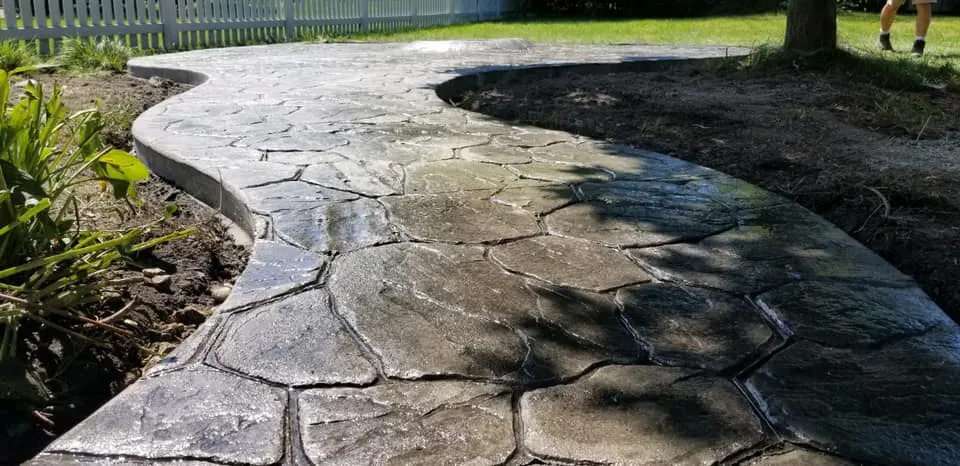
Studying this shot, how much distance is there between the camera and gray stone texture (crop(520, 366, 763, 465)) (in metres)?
1.52

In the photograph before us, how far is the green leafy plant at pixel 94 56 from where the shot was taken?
7590 mm

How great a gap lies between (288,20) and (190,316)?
37.8 ft

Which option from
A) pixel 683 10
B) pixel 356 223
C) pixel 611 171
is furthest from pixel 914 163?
pixel 683 10

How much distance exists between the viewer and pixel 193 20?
10977mm

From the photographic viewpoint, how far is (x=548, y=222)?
114 inches

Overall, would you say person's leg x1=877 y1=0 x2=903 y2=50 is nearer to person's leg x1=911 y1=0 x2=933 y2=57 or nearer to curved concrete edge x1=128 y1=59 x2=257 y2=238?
person's leg x1=911 y1=0 x2=933 y2=57

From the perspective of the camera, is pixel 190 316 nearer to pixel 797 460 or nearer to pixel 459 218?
pixel 459 218

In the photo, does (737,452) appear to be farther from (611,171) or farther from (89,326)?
(611,171)

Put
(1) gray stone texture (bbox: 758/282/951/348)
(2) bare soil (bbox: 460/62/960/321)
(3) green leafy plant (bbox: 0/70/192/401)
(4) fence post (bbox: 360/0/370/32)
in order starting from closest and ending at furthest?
1. (3) green leafy plant (bbox: 0/70/192/401)
2. (1) gray stone texture (bbox: 758/282/951/348)
3. (2) bare soil (bbox: 460/62/960/321)
4. (4) fence post (bbox: 360/0/370/32)

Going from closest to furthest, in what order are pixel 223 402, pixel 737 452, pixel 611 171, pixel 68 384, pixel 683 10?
pixel 737 452
pixel 223 402
pixel 68 384
pixel 611 171
pixel 683 10

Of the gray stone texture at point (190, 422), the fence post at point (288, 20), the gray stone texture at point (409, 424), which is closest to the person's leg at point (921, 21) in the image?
the gray stone texture at point (409, 424)

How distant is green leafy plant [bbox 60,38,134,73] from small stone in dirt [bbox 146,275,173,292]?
19.8 feet

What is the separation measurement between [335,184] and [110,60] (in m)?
5.72

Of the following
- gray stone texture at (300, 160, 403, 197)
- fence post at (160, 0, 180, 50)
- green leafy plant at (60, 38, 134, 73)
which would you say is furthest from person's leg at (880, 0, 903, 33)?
fence post at (160, 0, 180, 50)
